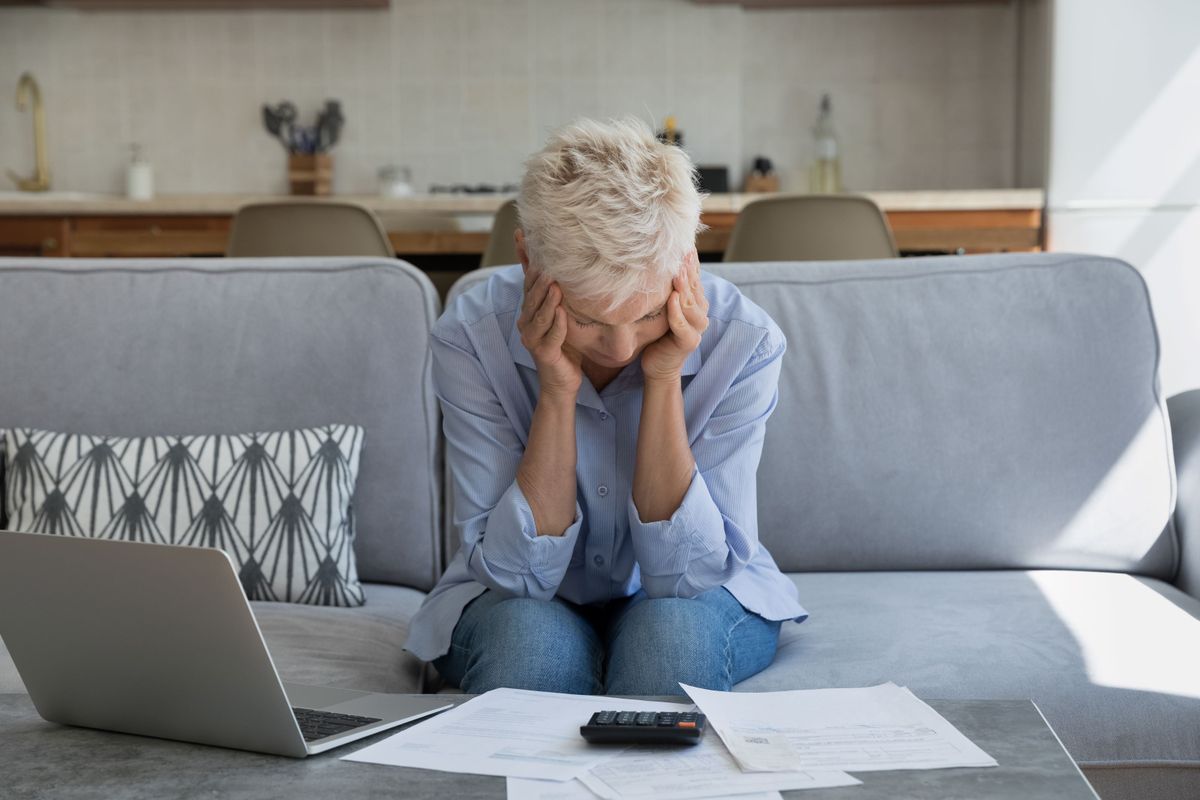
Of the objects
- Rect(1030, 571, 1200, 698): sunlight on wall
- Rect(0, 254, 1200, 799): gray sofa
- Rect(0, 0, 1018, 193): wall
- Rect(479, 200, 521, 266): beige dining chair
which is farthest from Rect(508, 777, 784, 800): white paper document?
Rect(0, 0, 1018, 193): wall

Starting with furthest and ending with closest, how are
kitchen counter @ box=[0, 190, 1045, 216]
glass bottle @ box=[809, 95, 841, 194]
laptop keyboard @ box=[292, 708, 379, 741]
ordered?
glass bottle @ box=[809, 95, 841, 194] → kitchen counter @ box=[0, 190, 1045, 216] → laptop keyboard @ box=[292, 708, 379, 741]

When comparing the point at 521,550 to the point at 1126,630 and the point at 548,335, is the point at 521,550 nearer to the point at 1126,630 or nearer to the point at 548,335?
the point at 548,335

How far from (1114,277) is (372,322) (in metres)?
1.11

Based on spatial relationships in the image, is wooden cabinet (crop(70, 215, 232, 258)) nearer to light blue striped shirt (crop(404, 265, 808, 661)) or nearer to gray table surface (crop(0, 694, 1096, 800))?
light blue striped shirt (crop(404, 265, 808, 661))

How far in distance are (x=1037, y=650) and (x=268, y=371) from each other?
1125 mm

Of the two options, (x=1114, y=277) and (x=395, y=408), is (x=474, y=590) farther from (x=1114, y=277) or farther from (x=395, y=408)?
(x=1114, y=277)

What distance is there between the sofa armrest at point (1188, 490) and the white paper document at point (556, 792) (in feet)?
3.77

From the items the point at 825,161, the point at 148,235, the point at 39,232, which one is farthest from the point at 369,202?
the point at 825,161

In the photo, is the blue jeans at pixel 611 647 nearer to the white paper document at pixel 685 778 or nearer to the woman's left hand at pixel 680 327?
the woman's left hand at pixel 680 327

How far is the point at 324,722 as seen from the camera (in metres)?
0.99

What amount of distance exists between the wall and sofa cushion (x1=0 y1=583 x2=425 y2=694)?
3.45 m

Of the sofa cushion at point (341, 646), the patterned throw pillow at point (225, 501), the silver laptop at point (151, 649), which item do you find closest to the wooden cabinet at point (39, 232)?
the patterned throw pillow at point (225, 501)

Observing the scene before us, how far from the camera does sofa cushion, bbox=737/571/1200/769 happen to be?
132 cm

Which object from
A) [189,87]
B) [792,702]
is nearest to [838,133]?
[189,87]
